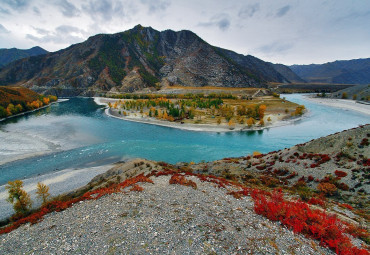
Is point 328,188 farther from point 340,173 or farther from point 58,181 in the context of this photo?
point 58,181

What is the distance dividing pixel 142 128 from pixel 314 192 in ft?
266

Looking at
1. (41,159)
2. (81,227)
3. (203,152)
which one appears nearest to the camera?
(81,227)

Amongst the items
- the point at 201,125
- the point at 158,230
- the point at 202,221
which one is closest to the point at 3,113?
the point at 201,125

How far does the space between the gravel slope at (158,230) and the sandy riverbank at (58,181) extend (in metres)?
24.9

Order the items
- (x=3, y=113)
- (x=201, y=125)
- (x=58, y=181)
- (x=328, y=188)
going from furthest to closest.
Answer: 1. (x=3, y=113)
2. (x=201, y=125)
3. (x=58, y=181)
4. (x=328, y=188)

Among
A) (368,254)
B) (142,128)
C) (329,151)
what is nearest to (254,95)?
(142,128)

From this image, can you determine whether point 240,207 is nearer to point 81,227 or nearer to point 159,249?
point 159,249

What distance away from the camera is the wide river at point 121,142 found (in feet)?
172

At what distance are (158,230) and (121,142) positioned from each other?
62439mm

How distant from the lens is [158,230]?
12820 mm

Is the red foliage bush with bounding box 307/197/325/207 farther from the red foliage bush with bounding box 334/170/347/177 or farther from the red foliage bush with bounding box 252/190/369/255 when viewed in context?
the red foliage bush with bounding box 334/170/347/177

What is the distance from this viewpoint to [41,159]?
52.9m

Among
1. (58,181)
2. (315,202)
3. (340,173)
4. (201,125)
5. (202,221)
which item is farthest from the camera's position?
(201,125)

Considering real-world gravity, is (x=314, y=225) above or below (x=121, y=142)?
above
